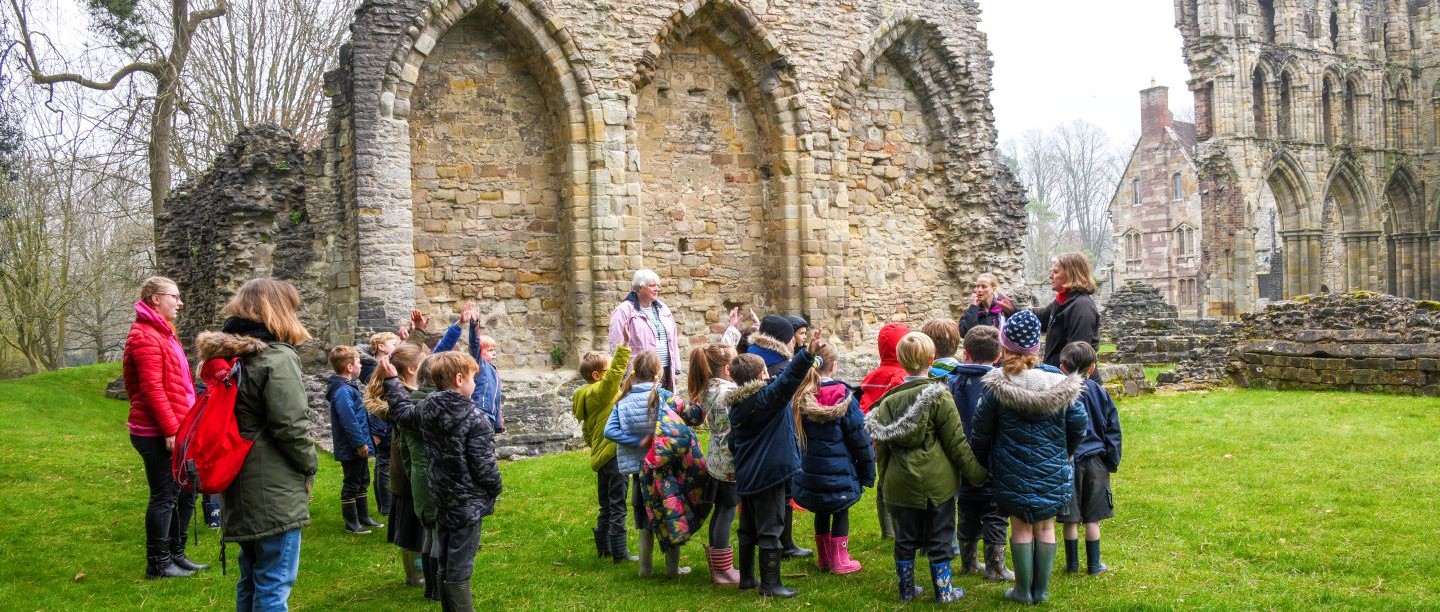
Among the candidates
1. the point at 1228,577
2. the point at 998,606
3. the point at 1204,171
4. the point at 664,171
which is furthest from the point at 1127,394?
the point at 1204,171

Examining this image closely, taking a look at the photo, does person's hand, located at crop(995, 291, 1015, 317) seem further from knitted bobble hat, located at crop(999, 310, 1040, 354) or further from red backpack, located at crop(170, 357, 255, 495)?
red backpack, located at crop(170, 357, 255, 495)

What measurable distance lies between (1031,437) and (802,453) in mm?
1317

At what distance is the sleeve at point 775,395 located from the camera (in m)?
5.62

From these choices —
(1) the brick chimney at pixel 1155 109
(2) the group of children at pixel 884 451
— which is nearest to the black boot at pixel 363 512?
(2) the group of children at pixel 884 451

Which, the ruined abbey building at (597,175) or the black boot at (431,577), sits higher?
the ruined abbey building at (597,175)

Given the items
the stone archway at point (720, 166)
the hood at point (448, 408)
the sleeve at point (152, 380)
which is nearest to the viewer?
the hood at point (448, 408)

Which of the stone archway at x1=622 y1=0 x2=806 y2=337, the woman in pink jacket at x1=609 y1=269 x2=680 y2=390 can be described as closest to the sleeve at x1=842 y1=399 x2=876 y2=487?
the woman in pink jacket at x1=609 y1=269 x2=680 y2=390

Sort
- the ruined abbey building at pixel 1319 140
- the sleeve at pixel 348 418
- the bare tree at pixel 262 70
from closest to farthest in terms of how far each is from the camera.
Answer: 1. the sleeve at pixel 348 418
2. the bare tree at pixel 262 70
3. the ruined abbey building at pixel 1319 140

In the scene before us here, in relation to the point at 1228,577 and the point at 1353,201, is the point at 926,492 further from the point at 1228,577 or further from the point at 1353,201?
the point at 1353,201

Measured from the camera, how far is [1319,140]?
39594 mm

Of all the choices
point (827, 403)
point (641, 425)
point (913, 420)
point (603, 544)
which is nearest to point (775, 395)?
point (827, 403)

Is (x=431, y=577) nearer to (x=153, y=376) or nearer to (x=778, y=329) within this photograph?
(x=153, y=376)

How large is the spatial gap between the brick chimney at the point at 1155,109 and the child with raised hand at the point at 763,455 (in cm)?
5287

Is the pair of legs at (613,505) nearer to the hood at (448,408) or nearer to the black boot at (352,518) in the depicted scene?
the hood at (448,408)
